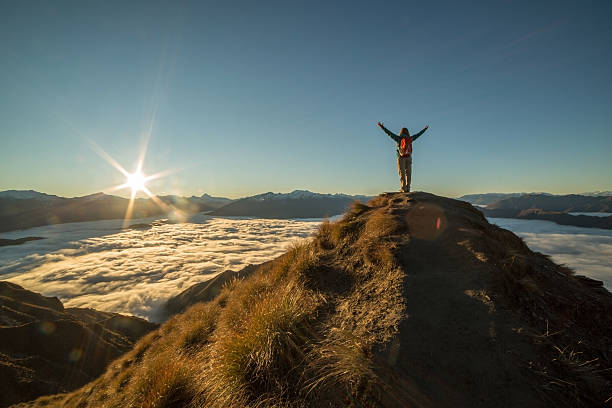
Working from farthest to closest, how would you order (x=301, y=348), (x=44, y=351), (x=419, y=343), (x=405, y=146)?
(x=44, y=351) → (x=405, y=146) → (x=301, y=348) → (x=419, y=343)

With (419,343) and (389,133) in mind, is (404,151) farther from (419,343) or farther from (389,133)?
(419,343)

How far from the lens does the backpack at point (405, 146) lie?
10.1m

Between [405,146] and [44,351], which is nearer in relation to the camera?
[405,146]

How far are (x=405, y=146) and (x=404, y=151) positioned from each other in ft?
0.71

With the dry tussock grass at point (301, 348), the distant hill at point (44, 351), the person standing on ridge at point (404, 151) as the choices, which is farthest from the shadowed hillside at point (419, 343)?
the distant hill at point (44, 351)

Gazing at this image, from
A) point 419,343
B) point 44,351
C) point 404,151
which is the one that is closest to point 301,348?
point 419,343

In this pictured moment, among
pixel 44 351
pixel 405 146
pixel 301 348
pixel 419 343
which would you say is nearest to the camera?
pixel 419 343

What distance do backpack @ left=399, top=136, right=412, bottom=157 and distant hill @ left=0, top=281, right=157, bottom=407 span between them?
25232 mm

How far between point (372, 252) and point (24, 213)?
295693mm

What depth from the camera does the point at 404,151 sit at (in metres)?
10.2

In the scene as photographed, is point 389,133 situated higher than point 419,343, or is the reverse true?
point 389,133

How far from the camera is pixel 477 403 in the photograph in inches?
94.3

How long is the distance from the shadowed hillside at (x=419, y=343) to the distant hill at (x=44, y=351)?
1776 centimetres

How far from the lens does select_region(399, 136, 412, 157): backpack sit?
10.1 metres
